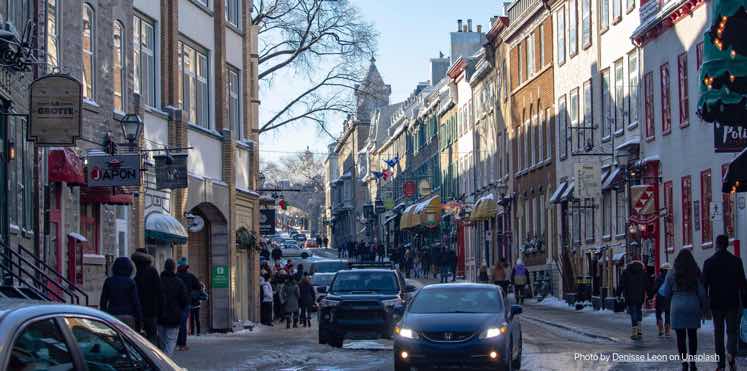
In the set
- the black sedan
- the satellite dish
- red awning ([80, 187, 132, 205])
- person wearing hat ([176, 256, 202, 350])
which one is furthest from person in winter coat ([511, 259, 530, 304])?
the black sedan

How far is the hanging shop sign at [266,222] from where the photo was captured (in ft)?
→ 155

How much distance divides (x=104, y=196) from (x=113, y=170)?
7.94 ft

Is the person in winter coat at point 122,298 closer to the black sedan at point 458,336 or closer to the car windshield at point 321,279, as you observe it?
the black sedan at point 458,336

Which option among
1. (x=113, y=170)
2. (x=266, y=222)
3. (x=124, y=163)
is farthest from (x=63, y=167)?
(x=266, y=222)

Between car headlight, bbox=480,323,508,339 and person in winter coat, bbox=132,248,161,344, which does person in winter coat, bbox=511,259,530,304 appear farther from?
person in winter coat, bbox=132,248,161,344

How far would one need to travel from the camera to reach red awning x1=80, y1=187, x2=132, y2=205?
2622cm

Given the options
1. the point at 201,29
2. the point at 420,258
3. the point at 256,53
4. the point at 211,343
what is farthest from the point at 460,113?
the point at 211,343

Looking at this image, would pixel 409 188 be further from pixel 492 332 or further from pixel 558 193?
pixel 492 332

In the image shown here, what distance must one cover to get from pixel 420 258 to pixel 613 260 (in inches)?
1478

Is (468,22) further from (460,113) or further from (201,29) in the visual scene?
(201,29)

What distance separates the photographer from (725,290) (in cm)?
1808

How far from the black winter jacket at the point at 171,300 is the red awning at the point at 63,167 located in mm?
2928

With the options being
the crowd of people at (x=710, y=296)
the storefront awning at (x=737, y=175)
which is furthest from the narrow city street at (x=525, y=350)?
the storefront awning at (x=737, y=175)

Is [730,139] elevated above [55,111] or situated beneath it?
situated beneath
